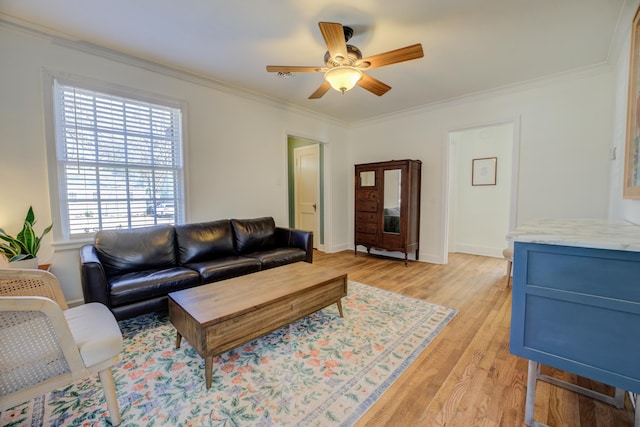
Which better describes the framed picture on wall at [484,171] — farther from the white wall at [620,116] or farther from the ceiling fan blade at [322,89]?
the ceiling fan blade at [322,89]

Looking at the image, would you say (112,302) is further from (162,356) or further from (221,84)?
(221,84)

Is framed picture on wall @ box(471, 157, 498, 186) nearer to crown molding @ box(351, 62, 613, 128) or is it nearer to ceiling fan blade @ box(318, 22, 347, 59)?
crown molding @ box(351, 62, 613, 128)

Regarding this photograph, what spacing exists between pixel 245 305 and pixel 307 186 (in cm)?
402

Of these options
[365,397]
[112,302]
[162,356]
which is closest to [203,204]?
[112,302]

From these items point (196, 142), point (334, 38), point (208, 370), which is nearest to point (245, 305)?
point (208, 370)

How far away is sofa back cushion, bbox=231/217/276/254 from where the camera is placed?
3402 millimetres

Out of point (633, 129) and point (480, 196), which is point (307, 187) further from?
point (633, 129)

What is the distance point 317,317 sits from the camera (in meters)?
2.47

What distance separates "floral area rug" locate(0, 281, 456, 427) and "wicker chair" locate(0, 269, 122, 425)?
26 centimetres

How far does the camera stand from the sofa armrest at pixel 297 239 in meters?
3.46

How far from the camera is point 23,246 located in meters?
2.19

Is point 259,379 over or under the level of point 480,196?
under

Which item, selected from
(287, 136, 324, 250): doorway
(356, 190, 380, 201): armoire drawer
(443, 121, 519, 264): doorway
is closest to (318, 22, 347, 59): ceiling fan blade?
(356, 190, 380, 201): armoire drawer

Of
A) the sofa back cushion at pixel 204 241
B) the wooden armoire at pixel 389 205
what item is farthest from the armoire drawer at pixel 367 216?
the sofa back cushion at pixel 204 241
